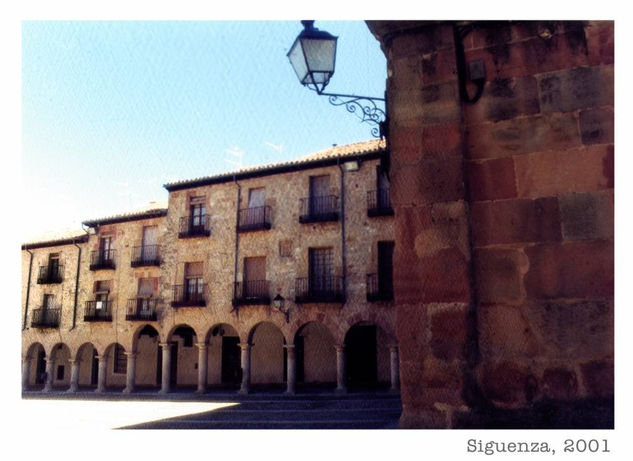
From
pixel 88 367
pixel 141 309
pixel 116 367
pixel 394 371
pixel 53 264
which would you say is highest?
pixel 53 264

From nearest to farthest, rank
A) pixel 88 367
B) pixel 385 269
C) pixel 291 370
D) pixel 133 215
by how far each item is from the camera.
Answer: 1. pixel 385 269
2. pixel 291 370
3. pixel 133 215
4. pixel 88 367

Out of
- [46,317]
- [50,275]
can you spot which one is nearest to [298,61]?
[46,317]

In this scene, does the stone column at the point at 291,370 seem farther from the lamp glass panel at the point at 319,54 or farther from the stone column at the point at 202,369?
the lamp glass panel at the point at 319,54

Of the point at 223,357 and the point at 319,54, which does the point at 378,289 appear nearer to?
the point at 223,357

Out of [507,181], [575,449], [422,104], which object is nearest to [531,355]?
[575,449]

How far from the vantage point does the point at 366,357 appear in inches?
789

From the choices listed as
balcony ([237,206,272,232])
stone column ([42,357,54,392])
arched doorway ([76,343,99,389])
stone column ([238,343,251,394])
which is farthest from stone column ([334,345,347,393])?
stone column ([42,357,54,392])

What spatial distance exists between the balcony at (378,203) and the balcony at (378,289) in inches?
91.6

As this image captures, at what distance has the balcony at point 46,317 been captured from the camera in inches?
990

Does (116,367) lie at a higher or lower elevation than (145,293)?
lower

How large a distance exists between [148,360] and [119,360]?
174cm

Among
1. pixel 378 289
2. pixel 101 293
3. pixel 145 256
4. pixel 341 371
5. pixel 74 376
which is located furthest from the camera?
pixel 101 293

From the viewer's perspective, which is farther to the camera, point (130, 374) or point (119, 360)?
point (119, 360)

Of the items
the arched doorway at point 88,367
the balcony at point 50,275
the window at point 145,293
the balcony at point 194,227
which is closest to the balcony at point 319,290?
the balcony at point 194,227
